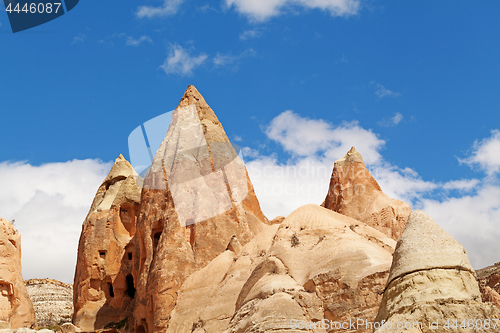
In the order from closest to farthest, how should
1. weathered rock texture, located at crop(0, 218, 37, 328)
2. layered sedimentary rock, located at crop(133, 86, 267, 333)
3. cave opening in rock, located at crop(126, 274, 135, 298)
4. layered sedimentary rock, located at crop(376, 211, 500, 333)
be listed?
layered sedimentary rock, located at crop(376, 211, 500, 333), weathered rock texture, located at crop(0, 218, 37, 328), layered sedimentary rock, located at crop(133, 86, 267, 333), cave opening in rock, located at crop(126, 274, 135, 298)

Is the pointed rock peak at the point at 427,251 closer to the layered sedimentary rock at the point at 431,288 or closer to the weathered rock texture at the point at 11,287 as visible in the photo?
the layered sedimentary rock at the point at 431,288

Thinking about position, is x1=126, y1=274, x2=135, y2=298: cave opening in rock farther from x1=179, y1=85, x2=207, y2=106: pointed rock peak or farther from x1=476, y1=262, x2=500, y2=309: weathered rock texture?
x1=476, y1=262, x2=500, y2=309: weathered rock texture

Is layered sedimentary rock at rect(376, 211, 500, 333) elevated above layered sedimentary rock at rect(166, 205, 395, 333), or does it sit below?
below

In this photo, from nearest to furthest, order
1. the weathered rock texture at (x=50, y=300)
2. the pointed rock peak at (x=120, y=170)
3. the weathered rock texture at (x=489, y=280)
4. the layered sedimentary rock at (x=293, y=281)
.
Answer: the layered sedimentary rock at (x=293, y=281), the weathered rock texture at (x=489, y=280), the weathered rock texture at (x=50, y=300), the pointed rock peak at (x=120, y=170)

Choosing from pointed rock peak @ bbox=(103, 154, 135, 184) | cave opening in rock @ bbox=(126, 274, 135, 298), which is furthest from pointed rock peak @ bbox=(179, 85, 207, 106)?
cave opening in rock @ bbox=(126, 274, 135, 298)

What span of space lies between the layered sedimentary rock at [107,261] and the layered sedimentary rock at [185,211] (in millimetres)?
6443

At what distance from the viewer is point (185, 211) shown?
27016 mm

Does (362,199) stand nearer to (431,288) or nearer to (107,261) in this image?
(107,261)

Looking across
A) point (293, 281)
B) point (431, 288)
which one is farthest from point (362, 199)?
point (431, 288)

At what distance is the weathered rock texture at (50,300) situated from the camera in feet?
134

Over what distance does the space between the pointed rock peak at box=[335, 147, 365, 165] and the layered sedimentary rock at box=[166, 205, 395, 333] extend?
15111mm

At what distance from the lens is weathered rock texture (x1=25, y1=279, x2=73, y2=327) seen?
134 ft

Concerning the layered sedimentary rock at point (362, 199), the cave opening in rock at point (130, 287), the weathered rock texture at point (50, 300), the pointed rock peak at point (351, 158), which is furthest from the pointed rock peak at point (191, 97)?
the weathered rock texture at point (50, 300)

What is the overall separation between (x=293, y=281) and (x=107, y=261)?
2250 centimetres
